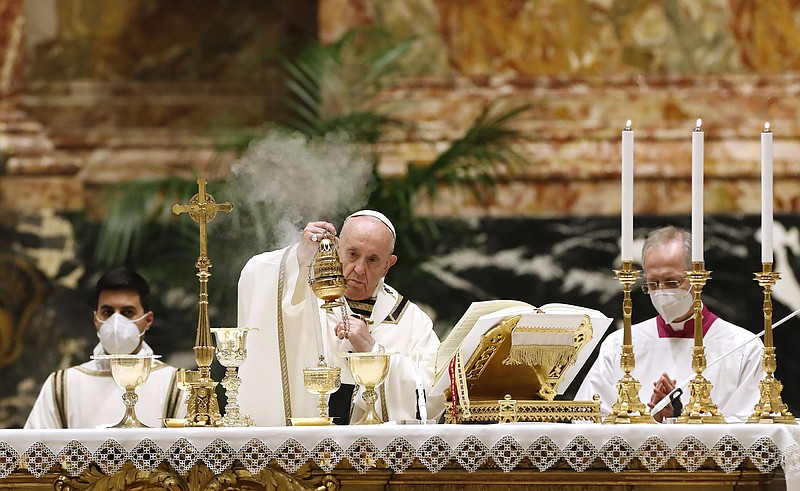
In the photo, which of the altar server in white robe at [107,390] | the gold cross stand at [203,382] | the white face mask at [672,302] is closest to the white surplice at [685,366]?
the white face mask at [672,302]

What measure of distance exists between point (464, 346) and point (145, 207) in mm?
3633

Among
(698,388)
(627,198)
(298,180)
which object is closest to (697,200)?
(627,198)

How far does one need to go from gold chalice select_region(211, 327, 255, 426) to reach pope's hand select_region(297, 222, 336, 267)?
45cm

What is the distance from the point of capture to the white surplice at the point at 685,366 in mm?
6152

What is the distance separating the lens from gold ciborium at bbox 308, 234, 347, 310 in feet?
15.9

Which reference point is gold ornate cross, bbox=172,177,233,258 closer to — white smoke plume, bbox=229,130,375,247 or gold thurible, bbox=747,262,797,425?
white smoke plume, bbox=229,130,375,247

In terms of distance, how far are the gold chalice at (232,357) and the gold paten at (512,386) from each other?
677mm

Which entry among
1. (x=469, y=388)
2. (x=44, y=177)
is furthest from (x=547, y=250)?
(x=469, y=388)

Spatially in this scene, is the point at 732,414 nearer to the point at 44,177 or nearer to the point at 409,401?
the point at 409,401

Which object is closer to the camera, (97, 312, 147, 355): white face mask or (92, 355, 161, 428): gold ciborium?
(92, 355, 161, 428): gold ciborium

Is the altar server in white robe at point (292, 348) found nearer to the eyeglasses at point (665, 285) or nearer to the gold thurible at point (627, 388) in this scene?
the gold thurible at point (627, 388)

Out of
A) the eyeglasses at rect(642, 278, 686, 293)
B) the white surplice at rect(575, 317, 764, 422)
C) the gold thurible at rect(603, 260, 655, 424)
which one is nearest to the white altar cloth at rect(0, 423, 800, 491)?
the gold thurible at rect(603, 260, 655, 424)

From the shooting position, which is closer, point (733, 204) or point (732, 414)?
point (732, 414)

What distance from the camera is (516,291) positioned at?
27.6 ft
